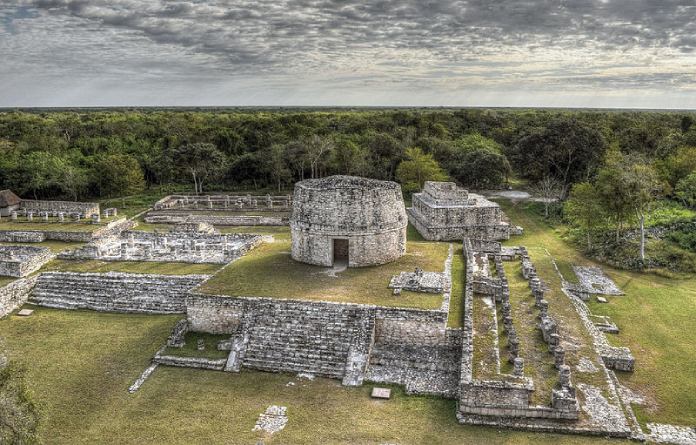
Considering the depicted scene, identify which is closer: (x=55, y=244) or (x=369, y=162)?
(x=55, y=244)

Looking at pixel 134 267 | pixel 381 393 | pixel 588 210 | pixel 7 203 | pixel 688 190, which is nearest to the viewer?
pixel 381 393

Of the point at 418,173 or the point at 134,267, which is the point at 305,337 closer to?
the point at 134,267

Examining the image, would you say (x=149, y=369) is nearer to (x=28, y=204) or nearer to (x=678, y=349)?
(x=678, y=349)

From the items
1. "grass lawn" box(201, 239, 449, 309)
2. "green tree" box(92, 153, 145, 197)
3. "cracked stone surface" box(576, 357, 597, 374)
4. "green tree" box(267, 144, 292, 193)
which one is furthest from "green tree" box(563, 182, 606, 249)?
"green tree" box(92, 153, 145, 197)

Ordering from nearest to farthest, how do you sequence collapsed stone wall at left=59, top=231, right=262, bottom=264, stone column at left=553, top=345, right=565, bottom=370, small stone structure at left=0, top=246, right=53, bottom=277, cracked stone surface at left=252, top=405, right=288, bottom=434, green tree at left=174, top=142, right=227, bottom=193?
cracked stone surface at left=252, top=405, right=288, bottom=434, stone column at left=553, top=345, right=565, bottom=370, small stone structure at left=0, top=246, right=53, bottom=277, collapsed stone wall at left=59, top=231, right=262, bottom=264, green tree at left=174, top=142, right=227, bottom=193

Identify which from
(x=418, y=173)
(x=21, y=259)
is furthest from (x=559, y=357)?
(x=418, y=173)

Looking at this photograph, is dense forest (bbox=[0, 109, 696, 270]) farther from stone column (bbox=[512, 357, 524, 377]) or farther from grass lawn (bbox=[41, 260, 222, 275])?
grass lawn (bbox=[41, 260, 222, 275])

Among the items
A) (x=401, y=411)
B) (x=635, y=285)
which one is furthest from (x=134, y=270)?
(x=635, y=285)
